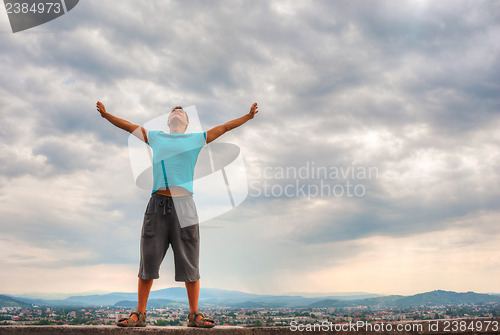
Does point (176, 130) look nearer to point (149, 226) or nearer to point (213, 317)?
point (149, 226)

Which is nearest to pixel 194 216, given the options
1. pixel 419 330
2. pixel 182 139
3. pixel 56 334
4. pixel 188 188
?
pixel 188 188

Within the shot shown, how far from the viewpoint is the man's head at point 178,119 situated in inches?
230

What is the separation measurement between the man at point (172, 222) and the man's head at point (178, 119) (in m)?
0.34

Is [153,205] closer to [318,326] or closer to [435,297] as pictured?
[318,326]

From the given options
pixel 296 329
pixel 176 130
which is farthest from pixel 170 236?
pixel 296 329

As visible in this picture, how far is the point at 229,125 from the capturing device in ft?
19.2

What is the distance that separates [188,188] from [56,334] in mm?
2593

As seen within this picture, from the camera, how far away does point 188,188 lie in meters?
5.40

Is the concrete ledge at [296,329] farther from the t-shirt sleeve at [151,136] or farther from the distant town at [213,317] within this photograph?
the t-shirt sleeve at [151,136]

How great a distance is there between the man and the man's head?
1.10ft

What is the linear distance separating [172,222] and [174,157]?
38.6 inches

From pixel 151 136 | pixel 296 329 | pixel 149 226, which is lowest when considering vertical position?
pixel 296 329

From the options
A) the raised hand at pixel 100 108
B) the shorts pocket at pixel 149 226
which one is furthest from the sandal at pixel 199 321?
the raised hand at pixel 100 108

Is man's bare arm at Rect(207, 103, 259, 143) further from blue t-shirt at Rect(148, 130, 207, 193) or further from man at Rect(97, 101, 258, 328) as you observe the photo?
man at Rect(97, 101, 258, 328)
